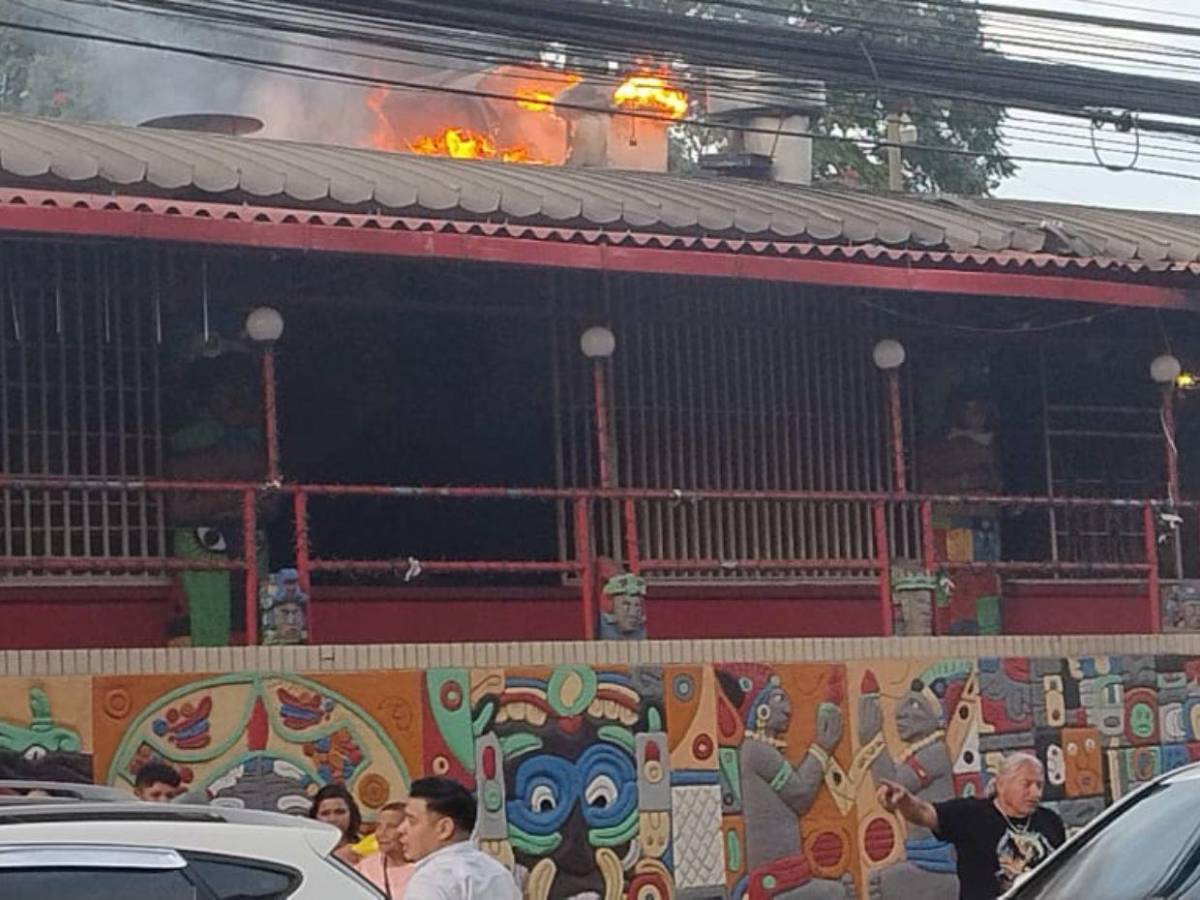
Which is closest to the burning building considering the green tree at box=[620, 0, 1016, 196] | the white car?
the white car

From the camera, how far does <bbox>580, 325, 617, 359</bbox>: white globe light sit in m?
14.0

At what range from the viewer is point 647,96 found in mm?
22484

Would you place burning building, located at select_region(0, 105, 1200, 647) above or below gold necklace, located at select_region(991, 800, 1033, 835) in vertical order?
above

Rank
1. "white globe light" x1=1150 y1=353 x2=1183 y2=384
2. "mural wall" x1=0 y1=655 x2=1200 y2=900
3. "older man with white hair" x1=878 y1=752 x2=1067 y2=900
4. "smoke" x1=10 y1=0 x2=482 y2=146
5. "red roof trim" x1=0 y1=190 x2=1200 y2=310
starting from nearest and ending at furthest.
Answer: "older man with white hair" x1=878 y1=752 x2=1067 y2=900
"mural wall" x1=0 y1=655 x2=1200 y2=900
"red roof trim" x1=0 y1=190 x2=1200 y2=310
"white globe light" x1=1150 y1=353 x2=1183 y2=384
"smoke" x1=10 y1=0 x2=482 y2=146

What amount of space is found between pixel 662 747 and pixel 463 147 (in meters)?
11.4

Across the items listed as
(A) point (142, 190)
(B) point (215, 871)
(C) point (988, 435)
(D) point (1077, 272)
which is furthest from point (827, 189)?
(B) point (215, 871)

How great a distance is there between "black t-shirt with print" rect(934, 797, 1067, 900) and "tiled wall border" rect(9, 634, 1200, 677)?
10.8ft

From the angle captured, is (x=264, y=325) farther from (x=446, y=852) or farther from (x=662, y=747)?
(x=446, y=852)

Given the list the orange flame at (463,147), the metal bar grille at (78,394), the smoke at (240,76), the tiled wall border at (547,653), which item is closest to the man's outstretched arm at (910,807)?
the tiled wall border at (547,653)

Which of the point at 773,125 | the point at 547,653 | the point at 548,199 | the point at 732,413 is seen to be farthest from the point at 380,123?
the point at 547,653

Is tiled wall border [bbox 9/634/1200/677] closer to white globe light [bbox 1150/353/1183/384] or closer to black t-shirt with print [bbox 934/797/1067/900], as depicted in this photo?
white globe light [bbox 1150/353/1183/384]

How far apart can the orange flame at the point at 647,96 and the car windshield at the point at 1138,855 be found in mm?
14993

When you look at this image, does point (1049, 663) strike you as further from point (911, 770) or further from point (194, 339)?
point (194, 339)

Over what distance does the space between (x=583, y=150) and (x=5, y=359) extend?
9759 mm
